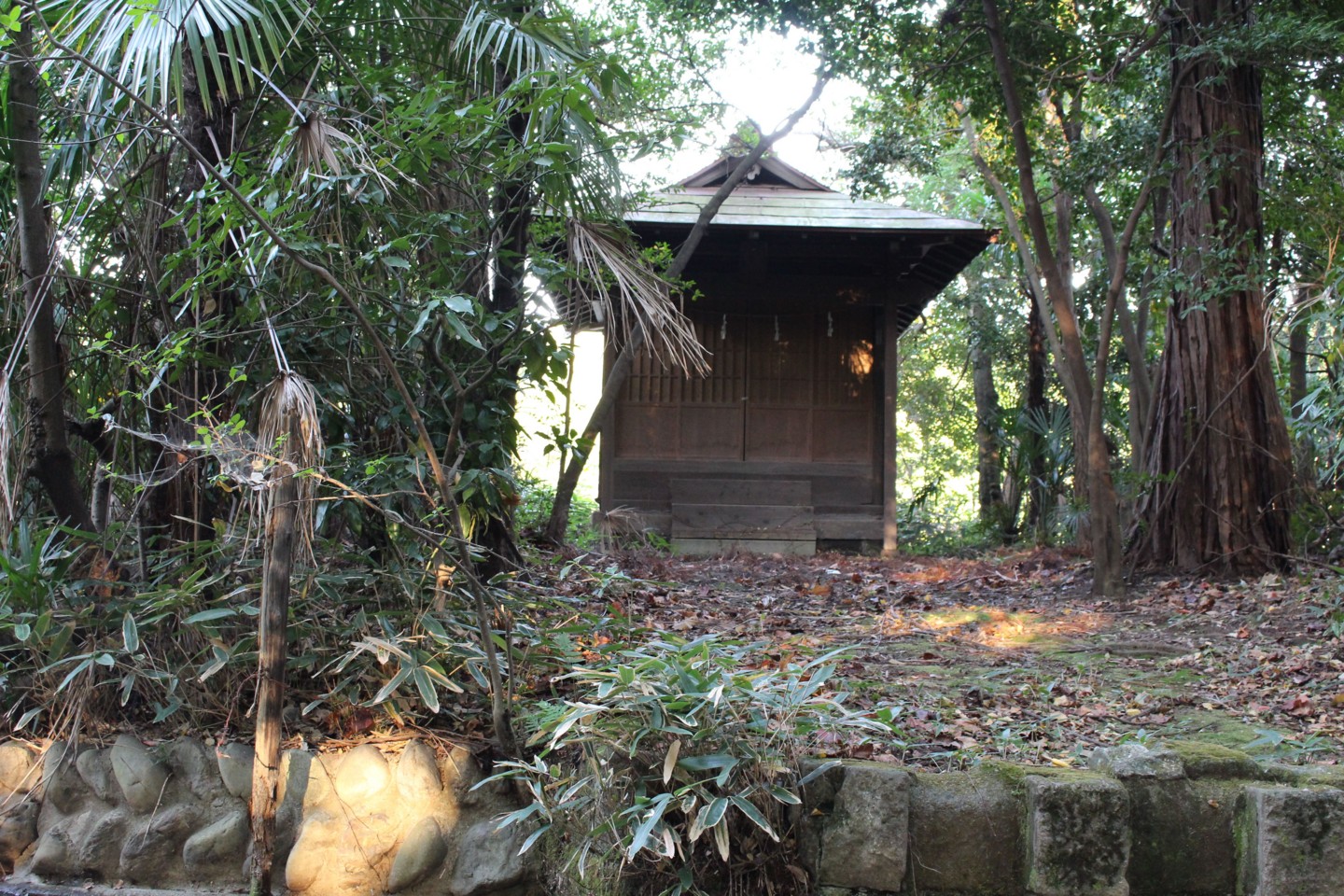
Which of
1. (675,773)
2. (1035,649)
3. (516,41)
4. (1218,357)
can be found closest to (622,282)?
(516,41)

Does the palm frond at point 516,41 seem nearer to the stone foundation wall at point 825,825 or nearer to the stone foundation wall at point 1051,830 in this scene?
the stone foundation wall at point 825,825

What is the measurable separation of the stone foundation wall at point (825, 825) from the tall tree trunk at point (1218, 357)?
4250 millimetres

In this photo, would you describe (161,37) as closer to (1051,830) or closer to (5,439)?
(5,439)

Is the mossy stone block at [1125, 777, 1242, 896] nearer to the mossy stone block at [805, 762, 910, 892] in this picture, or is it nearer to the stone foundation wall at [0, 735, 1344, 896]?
the stone foundation wall at [0, 735, 1344, 896]

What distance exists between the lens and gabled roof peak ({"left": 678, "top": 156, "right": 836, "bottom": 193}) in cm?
1091

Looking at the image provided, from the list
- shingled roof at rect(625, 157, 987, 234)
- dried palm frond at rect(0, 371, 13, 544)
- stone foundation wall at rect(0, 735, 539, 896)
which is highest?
shingled roof at rect(625, 157, 987, 234)

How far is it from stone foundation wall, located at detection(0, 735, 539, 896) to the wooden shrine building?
732 centimetres

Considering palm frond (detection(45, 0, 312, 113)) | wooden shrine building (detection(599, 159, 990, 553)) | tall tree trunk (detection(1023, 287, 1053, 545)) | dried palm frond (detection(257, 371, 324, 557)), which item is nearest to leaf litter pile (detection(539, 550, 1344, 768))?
dried palm frond (detection(257, 371, 324, 557))

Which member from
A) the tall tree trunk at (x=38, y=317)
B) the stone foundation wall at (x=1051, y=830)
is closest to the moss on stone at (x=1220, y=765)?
the stone foundation wall at (x=1051, y=830)

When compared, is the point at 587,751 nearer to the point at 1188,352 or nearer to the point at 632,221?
the point at 1188,352

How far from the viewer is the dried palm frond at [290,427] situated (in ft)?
9.20

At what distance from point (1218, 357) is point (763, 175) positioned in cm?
569

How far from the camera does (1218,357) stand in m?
6.73

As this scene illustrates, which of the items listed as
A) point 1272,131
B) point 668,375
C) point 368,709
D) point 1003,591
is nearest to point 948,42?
point 1272,131
